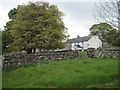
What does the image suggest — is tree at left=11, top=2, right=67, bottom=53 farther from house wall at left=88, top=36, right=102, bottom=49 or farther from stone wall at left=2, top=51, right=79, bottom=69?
house wall at left=88, top=36, right=102, bottom=49

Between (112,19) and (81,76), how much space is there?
644cm

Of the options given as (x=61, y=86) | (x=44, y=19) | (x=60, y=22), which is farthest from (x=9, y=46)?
(x=61, y=86)

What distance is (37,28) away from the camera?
21625 millimetres

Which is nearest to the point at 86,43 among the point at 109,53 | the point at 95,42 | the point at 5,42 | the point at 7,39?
the point at 95,42

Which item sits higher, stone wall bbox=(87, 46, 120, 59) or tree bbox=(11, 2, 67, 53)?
tree bbox=(11, 2, 67, 53)

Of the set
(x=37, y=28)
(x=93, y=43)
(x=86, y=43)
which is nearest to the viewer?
(x=37, y=28)

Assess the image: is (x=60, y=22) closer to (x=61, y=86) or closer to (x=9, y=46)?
(x=9, y=46)

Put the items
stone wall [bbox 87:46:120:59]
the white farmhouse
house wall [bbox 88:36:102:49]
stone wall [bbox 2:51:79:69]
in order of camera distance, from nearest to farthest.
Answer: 1. stone wall [bbox 2:51:79:69]
2. stone wall [bbox 87:46:120:59]
3. house wall [bbox 88:36:102:49]
4. the white farmhouse

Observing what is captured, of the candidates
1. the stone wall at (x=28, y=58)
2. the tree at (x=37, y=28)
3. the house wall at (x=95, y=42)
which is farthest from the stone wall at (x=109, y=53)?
the house wall at (x=95, y=42)

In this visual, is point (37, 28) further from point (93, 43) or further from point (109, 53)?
point (93, 43)

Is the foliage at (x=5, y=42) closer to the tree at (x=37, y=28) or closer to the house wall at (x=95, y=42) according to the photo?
the tree at (x=37, y=28)

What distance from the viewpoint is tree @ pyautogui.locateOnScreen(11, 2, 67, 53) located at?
21359 millimetres

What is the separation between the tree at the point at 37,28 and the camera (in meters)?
21.4

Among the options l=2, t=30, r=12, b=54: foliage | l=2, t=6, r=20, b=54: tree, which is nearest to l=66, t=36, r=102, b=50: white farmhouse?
l=2, t=6, r=20, b=54: tree
